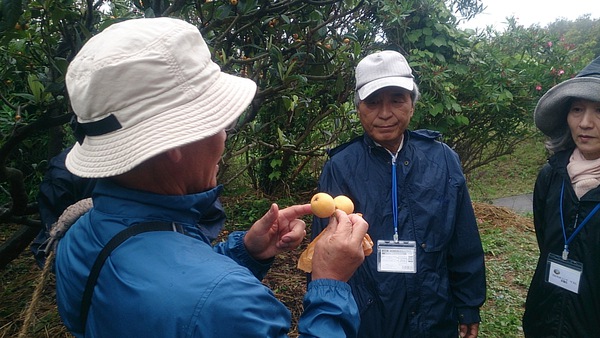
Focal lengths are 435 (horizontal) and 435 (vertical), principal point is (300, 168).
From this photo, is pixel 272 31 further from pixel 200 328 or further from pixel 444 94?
pixel 200 328

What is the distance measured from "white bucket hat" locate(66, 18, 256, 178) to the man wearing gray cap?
3.53 feet

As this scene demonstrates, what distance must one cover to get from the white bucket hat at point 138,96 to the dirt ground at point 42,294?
1725 millimetres

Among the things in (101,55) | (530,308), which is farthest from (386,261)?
(101,55)

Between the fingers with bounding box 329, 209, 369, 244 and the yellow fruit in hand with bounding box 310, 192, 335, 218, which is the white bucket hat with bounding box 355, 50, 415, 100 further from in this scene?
the fingers with bounding box 329, 209, 369, 244

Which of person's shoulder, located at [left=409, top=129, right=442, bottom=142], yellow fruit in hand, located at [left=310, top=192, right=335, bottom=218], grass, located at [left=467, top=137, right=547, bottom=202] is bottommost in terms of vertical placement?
grass, located at [left=467, top=137, right=547, bottom=202]

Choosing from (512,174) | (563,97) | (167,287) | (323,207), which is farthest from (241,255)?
(512,174)

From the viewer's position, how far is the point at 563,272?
190 cm

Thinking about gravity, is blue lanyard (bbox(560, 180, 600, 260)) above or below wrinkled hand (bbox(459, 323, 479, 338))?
above

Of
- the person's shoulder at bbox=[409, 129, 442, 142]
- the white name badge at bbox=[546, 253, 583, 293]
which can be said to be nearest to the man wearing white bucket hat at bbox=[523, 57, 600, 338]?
the white name badge at bbox=[546, 253, 583, 293]

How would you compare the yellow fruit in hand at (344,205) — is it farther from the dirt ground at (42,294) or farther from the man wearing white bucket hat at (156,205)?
the dirt ground at (42,294)

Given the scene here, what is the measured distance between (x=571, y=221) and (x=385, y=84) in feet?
3.31

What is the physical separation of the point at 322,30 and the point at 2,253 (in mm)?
2392

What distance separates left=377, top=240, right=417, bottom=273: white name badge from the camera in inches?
70.8

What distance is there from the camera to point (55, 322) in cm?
282
